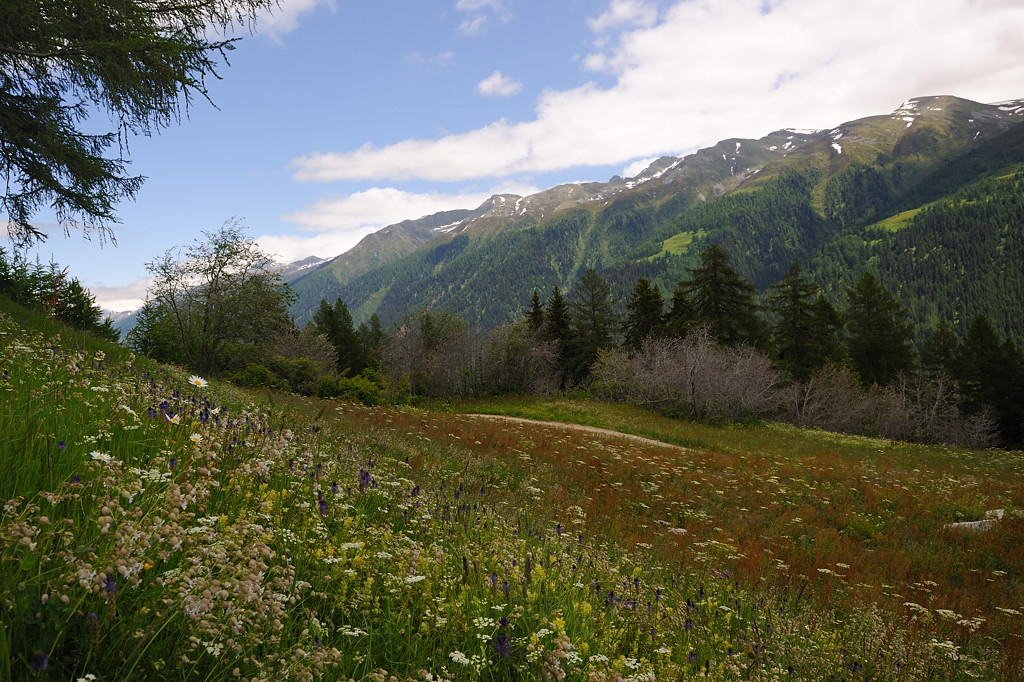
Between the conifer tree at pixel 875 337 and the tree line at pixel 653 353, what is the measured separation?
0.15 metres

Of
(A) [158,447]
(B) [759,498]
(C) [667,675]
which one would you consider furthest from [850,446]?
(A) [158,447]

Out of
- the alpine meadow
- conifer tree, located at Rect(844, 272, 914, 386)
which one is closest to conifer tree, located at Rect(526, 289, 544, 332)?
the alpine meadow

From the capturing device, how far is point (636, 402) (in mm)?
33938

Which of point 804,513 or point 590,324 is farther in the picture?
point 590,324

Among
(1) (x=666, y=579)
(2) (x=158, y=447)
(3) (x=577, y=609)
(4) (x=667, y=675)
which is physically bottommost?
(1) (x=666, y=579)

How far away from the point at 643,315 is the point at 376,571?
5022cm

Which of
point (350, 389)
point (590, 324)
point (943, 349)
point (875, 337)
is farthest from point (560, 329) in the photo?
point (943, 349)

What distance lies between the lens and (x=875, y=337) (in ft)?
174

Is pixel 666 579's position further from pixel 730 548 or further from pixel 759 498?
pixel 759 498

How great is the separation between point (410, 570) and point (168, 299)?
29116 mm

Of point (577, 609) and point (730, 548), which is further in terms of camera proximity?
point (730, 548)

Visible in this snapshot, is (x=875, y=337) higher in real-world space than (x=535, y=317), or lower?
lower

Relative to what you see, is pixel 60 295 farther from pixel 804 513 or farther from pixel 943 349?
pixel 943 349

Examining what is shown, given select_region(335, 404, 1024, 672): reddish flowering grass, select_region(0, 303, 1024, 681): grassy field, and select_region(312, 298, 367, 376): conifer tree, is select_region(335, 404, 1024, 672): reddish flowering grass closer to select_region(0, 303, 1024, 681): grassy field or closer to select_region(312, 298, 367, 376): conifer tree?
select_region(0, 303, 1024, 681): grassy field
